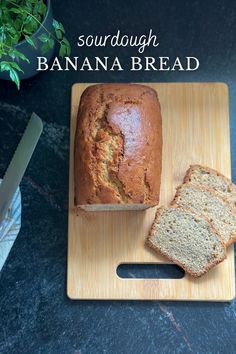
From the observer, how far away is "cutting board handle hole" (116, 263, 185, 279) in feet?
4.64

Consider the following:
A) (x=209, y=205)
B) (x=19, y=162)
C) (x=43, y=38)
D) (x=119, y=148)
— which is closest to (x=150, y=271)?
(x=209, y=205)

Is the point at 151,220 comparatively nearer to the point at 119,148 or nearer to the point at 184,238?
the point at 184,238

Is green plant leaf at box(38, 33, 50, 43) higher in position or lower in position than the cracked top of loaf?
higher

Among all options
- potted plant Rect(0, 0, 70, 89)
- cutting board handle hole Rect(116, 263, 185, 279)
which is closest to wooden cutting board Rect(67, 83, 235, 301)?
cutting board handle hole Rect(116, 263, 185, 279)

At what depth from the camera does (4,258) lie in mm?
1381

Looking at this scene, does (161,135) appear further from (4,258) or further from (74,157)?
(4,258)

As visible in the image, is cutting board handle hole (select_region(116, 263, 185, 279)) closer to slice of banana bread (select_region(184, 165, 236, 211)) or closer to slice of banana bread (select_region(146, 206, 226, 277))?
slice of banana bread (select_region(146, 206, 226, 277))

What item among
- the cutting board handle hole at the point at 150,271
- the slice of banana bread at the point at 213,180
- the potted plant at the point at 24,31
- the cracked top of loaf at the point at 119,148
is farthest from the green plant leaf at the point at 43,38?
the cutting board handle hole at the point at 150,271

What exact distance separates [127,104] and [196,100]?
9.6 inches

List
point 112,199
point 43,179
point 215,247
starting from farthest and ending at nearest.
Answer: point 43,179, point 215,247, point 112,199

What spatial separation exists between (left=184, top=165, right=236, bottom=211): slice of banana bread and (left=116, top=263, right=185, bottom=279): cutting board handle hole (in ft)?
0.77

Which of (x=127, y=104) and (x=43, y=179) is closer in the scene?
(x=127, y=104)

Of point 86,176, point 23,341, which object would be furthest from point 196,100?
point 23,341

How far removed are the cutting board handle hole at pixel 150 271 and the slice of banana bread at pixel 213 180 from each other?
0.77ft
